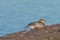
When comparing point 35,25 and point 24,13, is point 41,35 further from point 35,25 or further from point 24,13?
point 24,13

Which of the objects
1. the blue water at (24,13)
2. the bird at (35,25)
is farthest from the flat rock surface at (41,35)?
the blue water at (24,13)

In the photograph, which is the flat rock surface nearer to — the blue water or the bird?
the bird

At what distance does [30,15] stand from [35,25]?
408 inches

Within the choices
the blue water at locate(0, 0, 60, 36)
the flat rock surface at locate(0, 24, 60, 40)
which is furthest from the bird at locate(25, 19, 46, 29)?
the blue water at locate(0, 0, 60, 36)

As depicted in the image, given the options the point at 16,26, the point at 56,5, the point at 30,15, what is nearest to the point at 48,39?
the point at 16,26

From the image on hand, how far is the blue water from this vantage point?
17.9 m

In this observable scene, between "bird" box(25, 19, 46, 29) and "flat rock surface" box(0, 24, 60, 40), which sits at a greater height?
"bird" box(25, 19, 46, 29)

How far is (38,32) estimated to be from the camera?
9.38m

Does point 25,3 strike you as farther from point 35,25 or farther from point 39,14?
point 35,25

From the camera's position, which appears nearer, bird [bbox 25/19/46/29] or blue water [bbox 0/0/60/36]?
bird [bbox 25/19/46/29]

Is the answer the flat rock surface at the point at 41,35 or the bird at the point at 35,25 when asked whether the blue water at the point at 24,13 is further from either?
the flat rock surface at the point at 41,35

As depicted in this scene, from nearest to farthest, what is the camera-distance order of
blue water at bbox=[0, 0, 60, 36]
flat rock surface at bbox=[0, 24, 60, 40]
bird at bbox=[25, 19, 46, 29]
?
flat rock surface at bbox=[0, 24, 60, 40] → bird at bbox=[25, 19, 46, 29] → blue water at bbox=[0, 0, 60, 36]

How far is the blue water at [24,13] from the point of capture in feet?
58.8

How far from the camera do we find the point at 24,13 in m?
21.5
